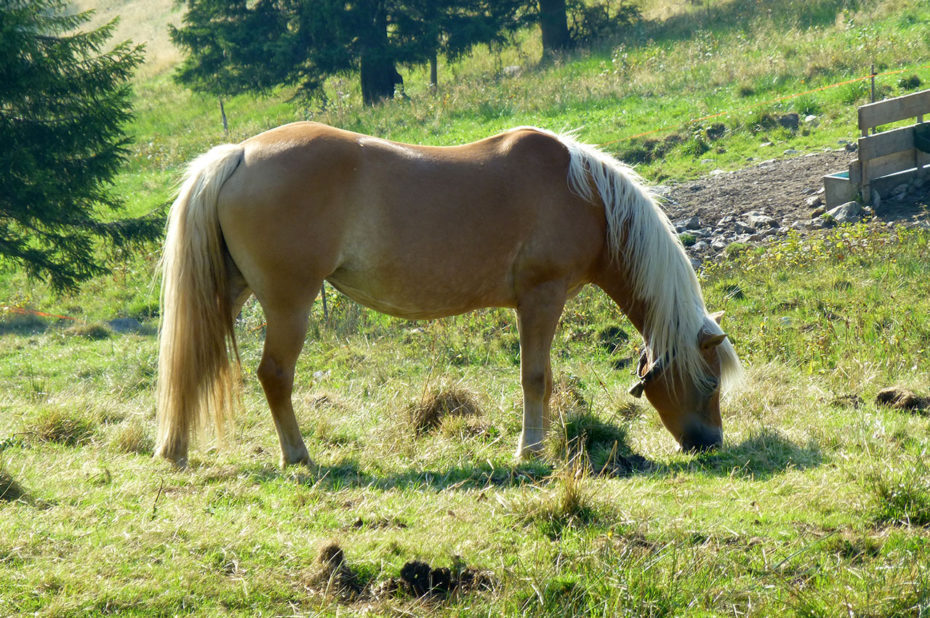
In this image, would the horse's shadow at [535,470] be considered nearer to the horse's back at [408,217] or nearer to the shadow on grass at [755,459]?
the shadow on grass at [755,459]

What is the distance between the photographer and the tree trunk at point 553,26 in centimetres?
2298

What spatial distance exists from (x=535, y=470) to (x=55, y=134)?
8.47 meters

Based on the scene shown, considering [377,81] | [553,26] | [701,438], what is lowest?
[701,438]

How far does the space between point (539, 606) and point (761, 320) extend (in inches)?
208

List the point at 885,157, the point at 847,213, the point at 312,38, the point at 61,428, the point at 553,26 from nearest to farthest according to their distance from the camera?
the point at 61,428
the point at 847,213
the point at 885,157
the point at 312,38
the point at 553,26

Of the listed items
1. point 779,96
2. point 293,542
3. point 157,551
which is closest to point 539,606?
point 293,542

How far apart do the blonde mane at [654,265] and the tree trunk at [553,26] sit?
60.3 ft

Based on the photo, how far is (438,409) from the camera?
19.0ft

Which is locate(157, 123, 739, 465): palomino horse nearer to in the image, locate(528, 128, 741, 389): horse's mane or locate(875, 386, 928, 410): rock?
locate(528, 128, 741, 389): horse's mane

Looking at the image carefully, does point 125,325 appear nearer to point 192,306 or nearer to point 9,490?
point 192,306

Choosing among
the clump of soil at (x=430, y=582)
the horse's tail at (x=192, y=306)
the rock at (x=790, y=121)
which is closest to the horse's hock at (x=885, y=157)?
the rock at (x=790, y=121)

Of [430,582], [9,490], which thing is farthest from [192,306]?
[430,582]

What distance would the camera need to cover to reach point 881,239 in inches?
344

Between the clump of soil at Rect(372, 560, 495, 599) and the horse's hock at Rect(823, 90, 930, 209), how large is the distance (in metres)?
8.11
